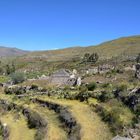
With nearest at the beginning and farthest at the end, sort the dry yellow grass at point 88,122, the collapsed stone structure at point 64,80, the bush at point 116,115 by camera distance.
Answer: the dry yellow grass at point 88,122, the bush at point 116,115, the collapsed stone structure at point 64,80

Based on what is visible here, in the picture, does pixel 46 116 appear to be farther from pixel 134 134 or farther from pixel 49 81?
pixel 49 81

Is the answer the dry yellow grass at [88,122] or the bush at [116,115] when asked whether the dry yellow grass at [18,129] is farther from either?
the bush at [116,115]

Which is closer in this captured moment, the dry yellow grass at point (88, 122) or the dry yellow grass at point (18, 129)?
the dry yellow grass at point (88, 122)

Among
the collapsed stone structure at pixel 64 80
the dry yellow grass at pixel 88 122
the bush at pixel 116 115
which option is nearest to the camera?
the dry yellow grass at pixel 88 122

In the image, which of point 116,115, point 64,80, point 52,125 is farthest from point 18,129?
point 64,80

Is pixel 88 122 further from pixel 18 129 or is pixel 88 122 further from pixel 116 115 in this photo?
pixel 18 129

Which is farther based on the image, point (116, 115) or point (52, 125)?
point (52, 125)

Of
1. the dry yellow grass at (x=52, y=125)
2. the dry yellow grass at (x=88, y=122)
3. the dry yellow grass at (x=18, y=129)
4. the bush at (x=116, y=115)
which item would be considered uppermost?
the bush at (x=116, y=115)

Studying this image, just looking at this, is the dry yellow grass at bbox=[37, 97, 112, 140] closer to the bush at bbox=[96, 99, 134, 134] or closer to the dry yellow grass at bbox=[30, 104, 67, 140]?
the bush at bbox=[96, 99, 134, 134]

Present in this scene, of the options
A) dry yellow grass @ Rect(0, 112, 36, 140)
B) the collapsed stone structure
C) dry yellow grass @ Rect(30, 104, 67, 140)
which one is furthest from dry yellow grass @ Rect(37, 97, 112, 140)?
the collapsed stone structure

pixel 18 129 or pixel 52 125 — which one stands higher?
pixel 52 125

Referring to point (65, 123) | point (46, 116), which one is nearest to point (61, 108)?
point (46, 116)

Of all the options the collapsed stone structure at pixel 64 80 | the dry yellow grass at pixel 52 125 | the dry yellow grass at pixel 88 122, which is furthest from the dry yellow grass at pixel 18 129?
the collapsed stone structure at pixel 64 80

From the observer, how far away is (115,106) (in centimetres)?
3434
